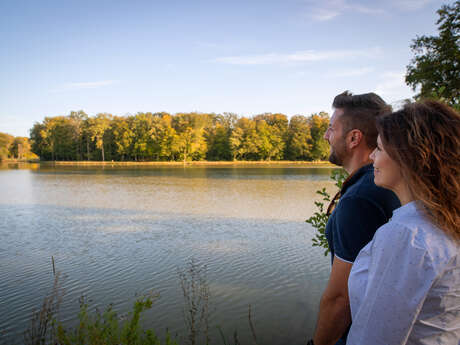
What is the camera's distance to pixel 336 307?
1.60 meters

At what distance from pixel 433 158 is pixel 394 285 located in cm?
44

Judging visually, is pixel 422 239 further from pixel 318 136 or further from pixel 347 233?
pixel 318 136

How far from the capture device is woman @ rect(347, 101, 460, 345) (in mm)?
952

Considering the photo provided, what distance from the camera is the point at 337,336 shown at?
5.31ft

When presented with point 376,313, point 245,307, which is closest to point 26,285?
point 245,307

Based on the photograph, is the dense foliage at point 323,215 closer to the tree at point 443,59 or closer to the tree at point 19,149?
the tree at point 443,59

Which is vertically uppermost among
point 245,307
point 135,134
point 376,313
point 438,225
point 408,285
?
point 135,134

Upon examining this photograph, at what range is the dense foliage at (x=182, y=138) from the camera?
73.8 meters

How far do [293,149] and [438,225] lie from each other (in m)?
76.7

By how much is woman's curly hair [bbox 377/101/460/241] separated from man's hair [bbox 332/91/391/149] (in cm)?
77

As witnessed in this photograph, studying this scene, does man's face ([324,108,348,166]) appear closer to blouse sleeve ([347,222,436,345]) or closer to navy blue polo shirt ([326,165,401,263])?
navy blue polo shirt ([326,165,401,263])

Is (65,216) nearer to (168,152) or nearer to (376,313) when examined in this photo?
(376,313)

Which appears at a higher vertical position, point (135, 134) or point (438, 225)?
point (135, 134)

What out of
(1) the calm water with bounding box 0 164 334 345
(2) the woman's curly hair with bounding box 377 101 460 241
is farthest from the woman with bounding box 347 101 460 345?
(1) the calm water with bounding box 0 164 334 345
